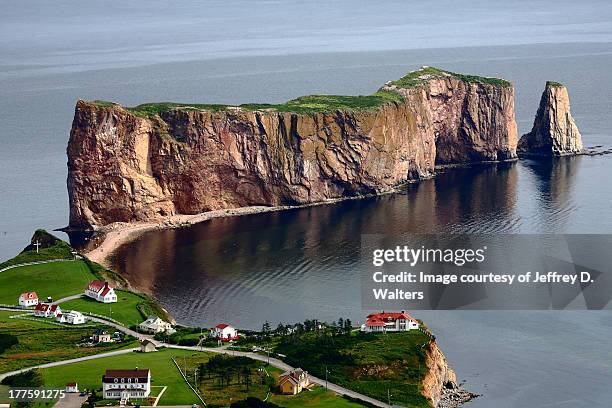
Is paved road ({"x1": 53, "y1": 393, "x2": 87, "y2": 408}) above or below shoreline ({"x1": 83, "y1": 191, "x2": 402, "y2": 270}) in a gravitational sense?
below

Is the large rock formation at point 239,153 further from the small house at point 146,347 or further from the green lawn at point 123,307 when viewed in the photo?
the small house at point 146,347

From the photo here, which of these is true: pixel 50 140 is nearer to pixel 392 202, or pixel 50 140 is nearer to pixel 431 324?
pixel 392 202

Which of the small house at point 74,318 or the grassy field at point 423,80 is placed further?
the grassy field at point 423,80

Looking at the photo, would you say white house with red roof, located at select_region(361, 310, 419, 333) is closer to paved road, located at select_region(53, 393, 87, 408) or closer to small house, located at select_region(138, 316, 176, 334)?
small house, located at select_region(138, 316, 176, 334)

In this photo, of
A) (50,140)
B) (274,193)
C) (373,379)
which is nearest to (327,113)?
(274,193)

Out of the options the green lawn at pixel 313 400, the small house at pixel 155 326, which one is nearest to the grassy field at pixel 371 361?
the green lawn at pixel 313 400

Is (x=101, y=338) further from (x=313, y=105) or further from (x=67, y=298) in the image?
(x=313, y=105)

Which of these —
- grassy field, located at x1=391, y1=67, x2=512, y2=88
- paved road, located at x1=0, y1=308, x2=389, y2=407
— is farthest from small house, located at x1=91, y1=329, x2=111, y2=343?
grassy field, located at x1=391, y1=67, x2=512, y2=88
